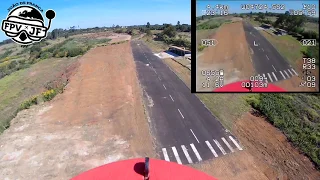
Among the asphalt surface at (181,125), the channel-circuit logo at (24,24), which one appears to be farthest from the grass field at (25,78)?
the asphalt surface at (181,125)

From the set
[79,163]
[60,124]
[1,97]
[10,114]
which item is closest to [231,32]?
[79,163]

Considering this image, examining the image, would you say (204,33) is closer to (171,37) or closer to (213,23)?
(213,23)

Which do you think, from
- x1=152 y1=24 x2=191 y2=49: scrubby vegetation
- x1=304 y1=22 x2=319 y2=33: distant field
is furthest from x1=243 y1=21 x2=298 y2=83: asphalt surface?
x1=152 y1=24 x2=191 y2=49: scrubby vegetation

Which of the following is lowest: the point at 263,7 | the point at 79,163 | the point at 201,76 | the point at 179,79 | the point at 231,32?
the point at 79,163

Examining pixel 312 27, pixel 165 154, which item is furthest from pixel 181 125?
pixel 312 27

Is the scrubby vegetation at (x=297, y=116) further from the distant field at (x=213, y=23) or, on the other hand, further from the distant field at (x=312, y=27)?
the distant field at (x=213, y=23)

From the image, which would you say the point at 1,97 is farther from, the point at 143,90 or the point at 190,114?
the point at 190,114

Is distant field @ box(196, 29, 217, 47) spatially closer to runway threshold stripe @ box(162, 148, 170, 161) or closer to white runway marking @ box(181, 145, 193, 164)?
white runway marking @ box(181, 145, 193, 164)
